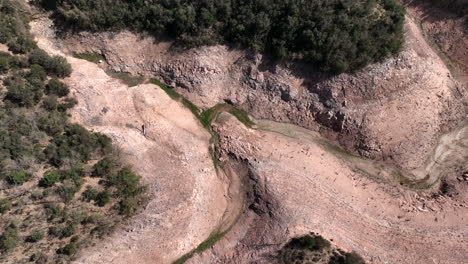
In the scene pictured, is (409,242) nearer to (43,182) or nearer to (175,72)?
(175,72)

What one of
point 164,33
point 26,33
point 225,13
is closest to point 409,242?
point 225,13

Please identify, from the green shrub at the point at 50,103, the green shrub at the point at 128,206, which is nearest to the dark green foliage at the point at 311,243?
the green shrub at the point at 128,206

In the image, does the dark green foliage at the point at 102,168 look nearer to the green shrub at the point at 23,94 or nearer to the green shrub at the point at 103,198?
the green shrub at the point at 103,198

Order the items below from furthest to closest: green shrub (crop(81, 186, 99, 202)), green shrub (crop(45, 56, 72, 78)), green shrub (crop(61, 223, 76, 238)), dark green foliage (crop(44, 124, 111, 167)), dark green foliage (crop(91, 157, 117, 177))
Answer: green shrub (crop(45, 56, 72, 78)) → dark green foliage (crop(91, 157, 117, 177)) → dark green foliage (crop(44, 124, 111, 167)) → green shrub (crop(81, 186, 99, 202)) → green shrub (crop(61, 223, 76, 238))

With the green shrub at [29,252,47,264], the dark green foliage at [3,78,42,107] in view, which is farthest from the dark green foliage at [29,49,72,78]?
the green shrub at [29,252,47,264]

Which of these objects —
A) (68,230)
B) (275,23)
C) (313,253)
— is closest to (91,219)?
(68,230)

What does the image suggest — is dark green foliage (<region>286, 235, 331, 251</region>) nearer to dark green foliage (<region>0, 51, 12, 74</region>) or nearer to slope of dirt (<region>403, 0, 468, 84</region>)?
slope of dirt (<region>403, 0, 468, 84</region>)
